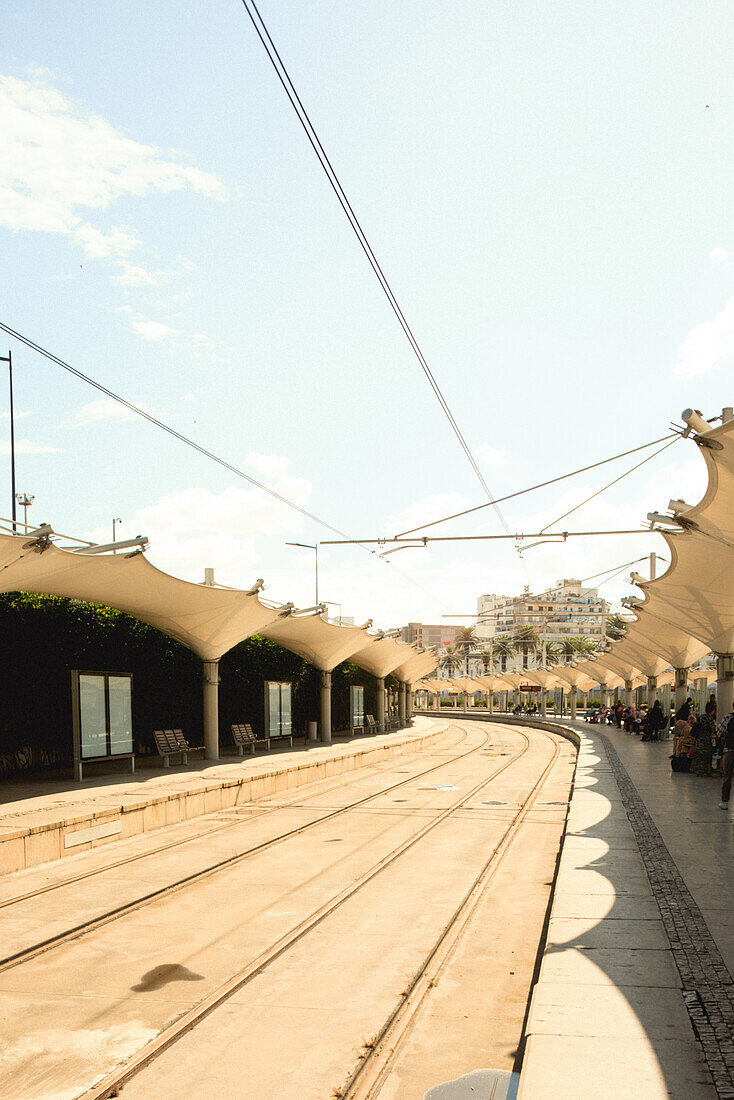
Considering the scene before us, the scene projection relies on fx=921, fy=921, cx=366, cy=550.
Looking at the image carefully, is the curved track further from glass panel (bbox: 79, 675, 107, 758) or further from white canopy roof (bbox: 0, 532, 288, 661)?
white canopy roof (bbox: 0, 532, 288, 661)

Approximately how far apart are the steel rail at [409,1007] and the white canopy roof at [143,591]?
8.10 meters

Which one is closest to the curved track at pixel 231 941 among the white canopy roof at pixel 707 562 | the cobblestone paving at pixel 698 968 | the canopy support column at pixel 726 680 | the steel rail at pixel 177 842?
the steel rail at pixel 177 842

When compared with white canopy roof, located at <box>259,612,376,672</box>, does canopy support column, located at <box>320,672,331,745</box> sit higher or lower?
lower

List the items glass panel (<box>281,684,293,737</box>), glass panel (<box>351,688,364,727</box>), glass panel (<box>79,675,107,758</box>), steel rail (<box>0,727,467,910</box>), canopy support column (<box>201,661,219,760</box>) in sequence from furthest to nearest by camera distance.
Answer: glass panel (<box>351,688,364,727</box>) → glass panel (<box>281,684,293,737</box>) → canopy support column (<box>201,661,219,760</box>) → glass panel (<box>79,675,107,758</box>) → steel rail (<box>0,727,467,910</box>)

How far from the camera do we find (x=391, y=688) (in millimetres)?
59562

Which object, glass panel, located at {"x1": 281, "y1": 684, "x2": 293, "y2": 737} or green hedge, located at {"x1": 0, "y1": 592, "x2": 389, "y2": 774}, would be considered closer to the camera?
green hedge, located at {"x1": 0, "y1": 592, "x2": 389, "y2": 774}

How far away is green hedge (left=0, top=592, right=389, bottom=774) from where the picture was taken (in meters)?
19.0

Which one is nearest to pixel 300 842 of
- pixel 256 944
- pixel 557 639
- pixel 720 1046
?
pixel 256 944

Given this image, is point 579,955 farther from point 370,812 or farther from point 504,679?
point 504,679

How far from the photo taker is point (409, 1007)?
6.01 m

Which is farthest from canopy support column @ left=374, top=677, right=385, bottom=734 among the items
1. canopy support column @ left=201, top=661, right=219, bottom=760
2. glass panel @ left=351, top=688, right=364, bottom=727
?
canopy support column @ left=201, top=661, right=219, bottom=760

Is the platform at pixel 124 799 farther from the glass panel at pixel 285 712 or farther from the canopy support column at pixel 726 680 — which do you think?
the canopy support column at pixel 726 680

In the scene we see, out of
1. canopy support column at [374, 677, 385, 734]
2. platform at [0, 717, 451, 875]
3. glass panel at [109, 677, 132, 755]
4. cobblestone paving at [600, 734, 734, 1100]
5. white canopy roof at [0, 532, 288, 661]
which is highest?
white canopy roof at [0, 532, 288, 661]

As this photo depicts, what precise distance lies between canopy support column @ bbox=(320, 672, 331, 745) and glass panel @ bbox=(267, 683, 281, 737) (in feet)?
19.4
